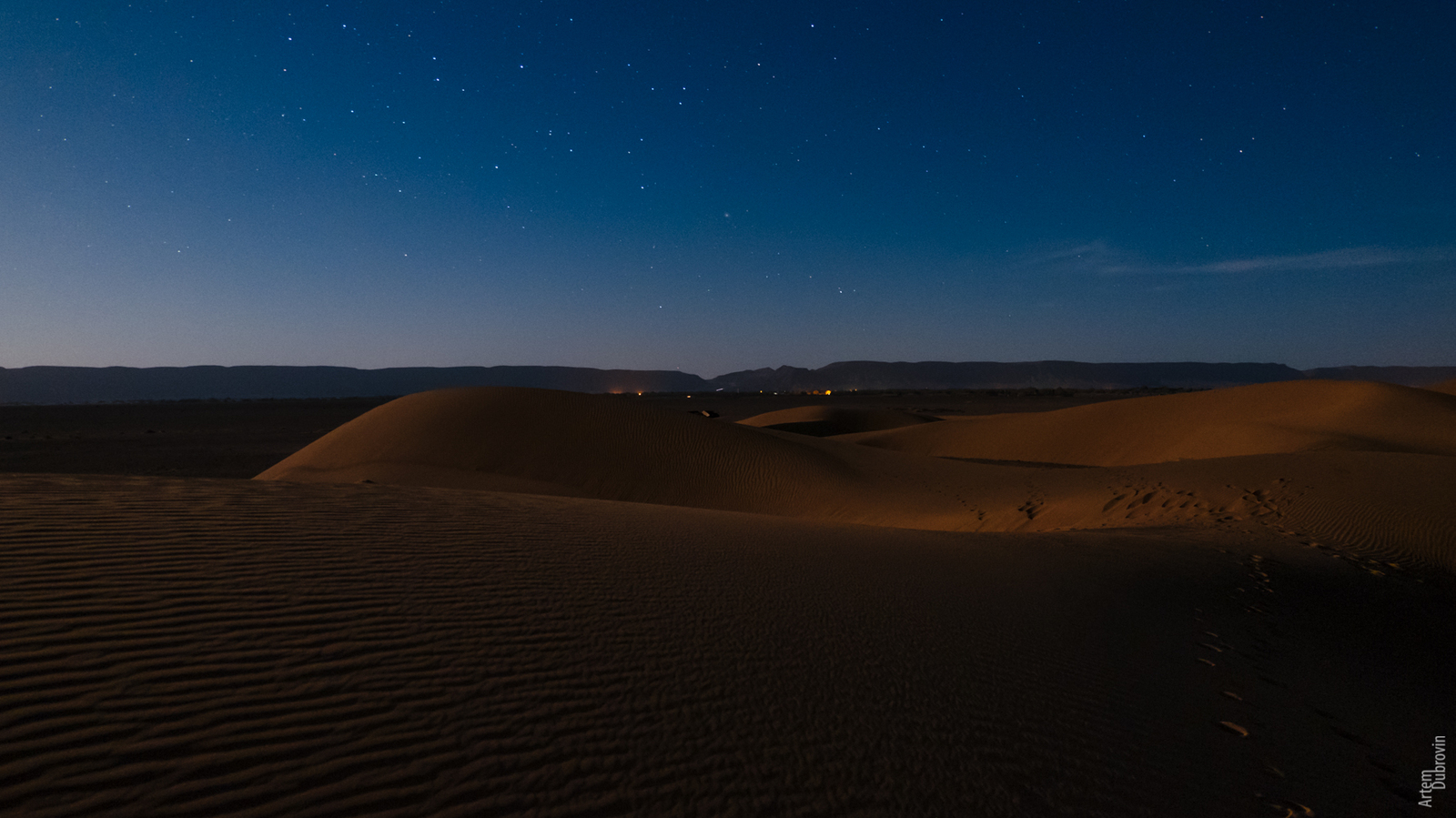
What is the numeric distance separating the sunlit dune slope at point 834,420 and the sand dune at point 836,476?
50.4ft

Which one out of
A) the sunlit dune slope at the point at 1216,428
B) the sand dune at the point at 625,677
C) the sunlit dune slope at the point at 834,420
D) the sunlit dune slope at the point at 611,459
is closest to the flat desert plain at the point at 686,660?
the sand dune at the point at 625,677

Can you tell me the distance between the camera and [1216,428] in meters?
19.2

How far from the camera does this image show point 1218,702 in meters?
3.63

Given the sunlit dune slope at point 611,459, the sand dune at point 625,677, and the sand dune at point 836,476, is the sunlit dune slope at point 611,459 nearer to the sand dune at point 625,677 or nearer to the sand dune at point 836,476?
the sand dune at point 836,476

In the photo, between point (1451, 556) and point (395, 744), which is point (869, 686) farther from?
point (1451, 556)

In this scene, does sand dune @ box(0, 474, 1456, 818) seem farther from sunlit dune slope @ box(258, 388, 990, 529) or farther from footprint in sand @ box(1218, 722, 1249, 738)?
sunlit dune slope @ box(258, 388, 990, 529)

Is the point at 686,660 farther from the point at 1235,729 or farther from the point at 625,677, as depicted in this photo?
the point at 1235,729

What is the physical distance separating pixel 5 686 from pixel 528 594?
6.71 feet

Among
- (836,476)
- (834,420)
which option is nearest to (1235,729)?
(836,476)

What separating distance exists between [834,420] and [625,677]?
35869 mm

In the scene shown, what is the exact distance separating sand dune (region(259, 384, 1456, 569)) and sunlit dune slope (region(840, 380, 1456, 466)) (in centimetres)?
85

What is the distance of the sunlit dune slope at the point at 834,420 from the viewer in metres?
36.4

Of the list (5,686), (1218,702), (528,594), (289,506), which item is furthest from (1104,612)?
(289,506)

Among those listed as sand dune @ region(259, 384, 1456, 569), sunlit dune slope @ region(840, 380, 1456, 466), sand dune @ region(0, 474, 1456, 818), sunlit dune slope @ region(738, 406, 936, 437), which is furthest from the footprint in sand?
sunlit dune slope @ region(738, 406, 936, 437)
